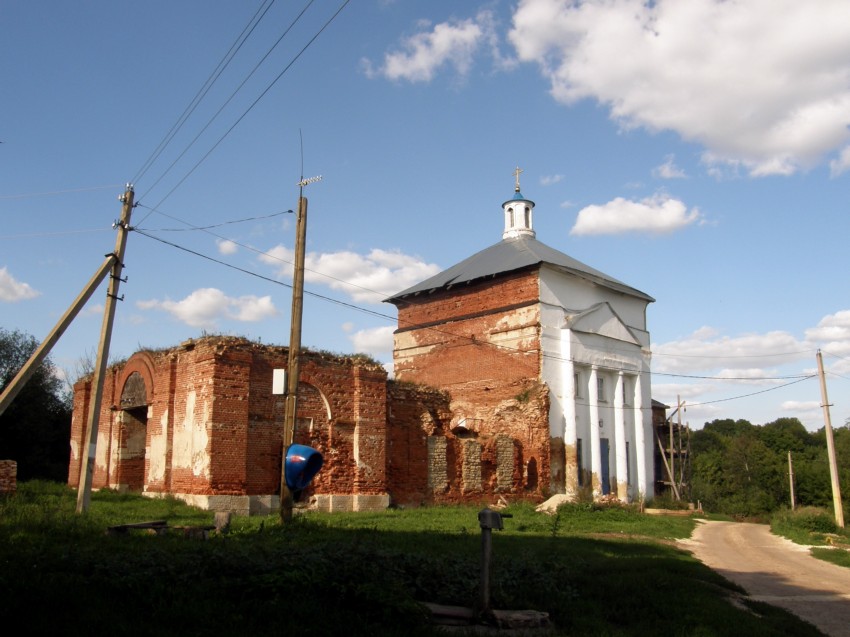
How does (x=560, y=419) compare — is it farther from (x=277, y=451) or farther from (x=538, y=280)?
(x=277, y=451)

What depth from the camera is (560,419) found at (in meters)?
28.9

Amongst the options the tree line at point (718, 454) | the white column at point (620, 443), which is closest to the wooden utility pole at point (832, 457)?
the white column at point (620, 443)

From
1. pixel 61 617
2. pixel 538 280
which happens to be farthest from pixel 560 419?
pixel 61 617

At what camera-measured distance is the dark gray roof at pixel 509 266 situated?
30422mm

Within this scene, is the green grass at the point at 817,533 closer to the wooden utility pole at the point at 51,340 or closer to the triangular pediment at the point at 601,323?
the triangular pediment at the point at 601,323

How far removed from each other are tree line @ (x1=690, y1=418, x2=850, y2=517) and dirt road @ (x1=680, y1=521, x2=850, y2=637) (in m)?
29.3

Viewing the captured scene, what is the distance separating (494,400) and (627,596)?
2030cm

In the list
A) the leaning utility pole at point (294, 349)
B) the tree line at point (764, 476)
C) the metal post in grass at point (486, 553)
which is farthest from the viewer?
the tree line at point (764, 476)

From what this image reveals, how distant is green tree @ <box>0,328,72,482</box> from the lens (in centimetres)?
3186

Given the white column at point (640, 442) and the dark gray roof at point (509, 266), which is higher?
the dark gray roof at point (509, 266)

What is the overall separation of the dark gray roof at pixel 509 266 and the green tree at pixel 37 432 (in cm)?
1632

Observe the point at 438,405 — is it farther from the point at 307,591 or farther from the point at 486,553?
the point at 307,591

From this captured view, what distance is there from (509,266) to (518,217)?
676 cm

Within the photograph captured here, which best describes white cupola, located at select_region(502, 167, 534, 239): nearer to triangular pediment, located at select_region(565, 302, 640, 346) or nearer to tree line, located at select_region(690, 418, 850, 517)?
triangular pediment, located at select_region(565, 302, 640, 346)
